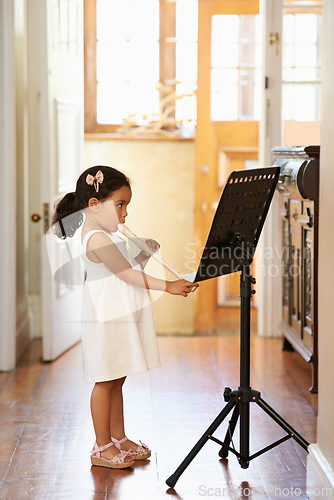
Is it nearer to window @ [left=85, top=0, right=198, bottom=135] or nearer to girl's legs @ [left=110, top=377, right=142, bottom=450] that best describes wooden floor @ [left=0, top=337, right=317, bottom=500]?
girl's legs @ [left=110, top=377, right=142, bottom=450]

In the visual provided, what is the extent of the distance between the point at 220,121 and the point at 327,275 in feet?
12.8

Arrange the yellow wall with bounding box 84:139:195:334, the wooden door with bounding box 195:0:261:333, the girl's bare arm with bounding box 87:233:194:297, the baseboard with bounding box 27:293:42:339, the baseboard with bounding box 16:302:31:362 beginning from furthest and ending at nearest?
the wooden door with bounding box 195:0:261:333 → the yellow wall with bounding box 84:139:195:334 → the baseboard with bounding box 27:293:42:339 → the baseboard with bounding box 16:302:31:362 → the girl's bare arm with bounding box 87:233:194:297

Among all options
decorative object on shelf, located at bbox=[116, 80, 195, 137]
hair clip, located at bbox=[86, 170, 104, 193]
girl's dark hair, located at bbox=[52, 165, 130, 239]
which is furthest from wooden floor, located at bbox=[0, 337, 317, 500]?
decorative object on shelf, located at bbox=[116, 80, 195, 137]

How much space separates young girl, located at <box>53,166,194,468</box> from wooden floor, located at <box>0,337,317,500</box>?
0.18 metres

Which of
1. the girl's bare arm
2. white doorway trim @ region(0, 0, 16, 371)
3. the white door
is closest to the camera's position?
the girl's bare arm

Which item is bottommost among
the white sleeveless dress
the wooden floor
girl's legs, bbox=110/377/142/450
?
the wooden floor

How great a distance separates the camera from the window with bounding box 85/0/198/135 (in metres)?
6.20

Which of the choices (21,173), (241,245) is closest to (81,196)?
(241,245)

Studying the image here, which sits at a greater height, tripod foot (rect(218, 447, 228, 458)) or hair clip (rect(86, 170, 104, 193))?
hair clip (rect(86, 170, 104, 193))

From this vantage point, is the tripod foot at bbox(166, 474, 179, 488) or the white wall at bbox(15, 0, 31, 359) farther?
the white wall at bbox(15, 0, 31, 359)

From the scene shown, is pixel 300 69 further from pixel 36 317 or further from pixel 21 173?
pixel 36 317

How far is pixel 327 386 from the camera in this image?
2.34 meters

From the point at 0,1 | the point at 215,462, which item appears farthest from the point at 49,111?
the point at 215,462

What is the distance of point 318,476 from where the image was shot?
2.35 meters
